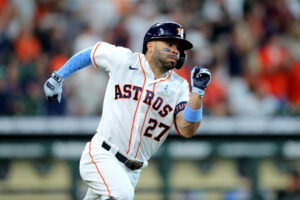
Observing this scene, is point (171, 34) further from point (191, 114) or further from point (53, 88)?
point (53, 88)

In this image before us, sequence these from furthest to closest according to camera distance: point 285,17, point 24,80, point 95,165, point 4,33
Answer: point 285,17 → point 4,33 → point 24,80 → point 95,165

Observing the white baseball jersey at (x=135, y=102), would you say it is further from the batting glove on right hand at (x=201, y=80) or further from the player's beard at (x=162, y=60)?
the batting glove on right hand at (x=201, y=80)

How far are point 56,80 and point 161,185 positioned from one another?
157 inches

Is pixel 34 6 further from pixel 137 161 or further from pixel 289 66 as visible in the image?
pixel 137 161

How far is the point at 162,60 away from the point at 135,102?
38cm

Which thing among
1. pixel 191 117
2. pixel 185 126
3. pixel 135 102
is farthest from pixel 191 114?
pixel 135 102

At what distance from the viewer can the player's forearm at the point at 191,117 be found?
432 centimetres

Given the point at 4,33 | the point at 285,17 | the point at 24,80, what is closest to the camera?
the point at 24,80

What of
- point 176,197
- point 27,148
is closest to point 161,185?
point 176,197

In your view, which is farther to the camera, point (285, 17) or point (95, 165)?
point (285, 17)

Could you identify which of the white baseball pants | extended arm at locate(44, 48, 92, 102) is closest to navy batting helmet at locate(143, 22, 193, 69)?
extended arm at locate(44, 48, 92, 102)

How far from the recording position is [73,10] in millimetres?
9273

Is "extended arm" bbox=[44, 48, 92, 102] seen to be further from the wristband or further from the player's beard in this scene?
the wristband

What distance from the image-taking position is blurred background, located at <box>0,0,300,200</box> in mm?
8172
